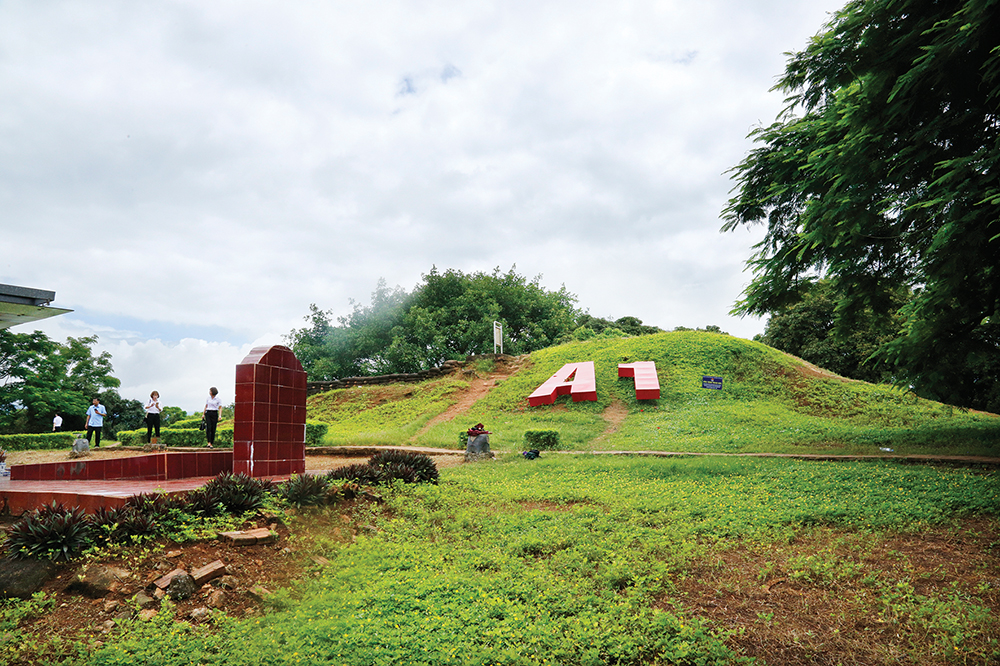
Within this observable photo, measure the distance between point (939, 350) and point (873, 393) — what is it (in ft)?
26.9

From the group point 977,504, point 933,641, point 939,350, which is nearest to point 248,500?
point 933,641

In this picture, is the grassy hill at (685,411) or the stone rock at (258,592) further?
the grassy hill at (685,411)

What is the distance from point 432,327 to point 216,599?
2405cm

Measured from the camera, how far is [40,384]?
25.3 m

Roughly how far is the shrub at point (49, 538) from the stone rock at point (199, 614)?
1.23m

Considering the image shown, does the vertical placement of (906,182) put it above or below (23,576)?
above

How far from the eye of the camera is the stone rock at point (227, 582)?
4.35m

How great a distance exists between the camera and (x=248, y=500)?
553 centimetres

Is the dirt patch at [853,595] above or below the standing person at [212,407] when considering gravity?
below

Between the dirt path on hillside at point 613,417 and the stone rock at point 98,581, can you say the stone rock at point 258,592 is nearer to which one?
the stone rock at point 98,581

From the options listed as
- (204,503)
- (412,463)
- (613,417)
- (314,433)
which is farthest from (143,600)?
(613,417)

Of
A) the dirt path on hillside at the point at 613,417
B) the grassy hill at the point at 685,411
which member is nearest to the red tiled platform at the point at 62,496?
the grassy hill at the point at 685,411

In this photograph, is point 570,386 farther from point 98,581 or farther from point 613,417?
point 98,581

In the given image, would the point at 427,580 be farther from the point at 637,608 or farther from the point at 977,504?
the point at 977,504
